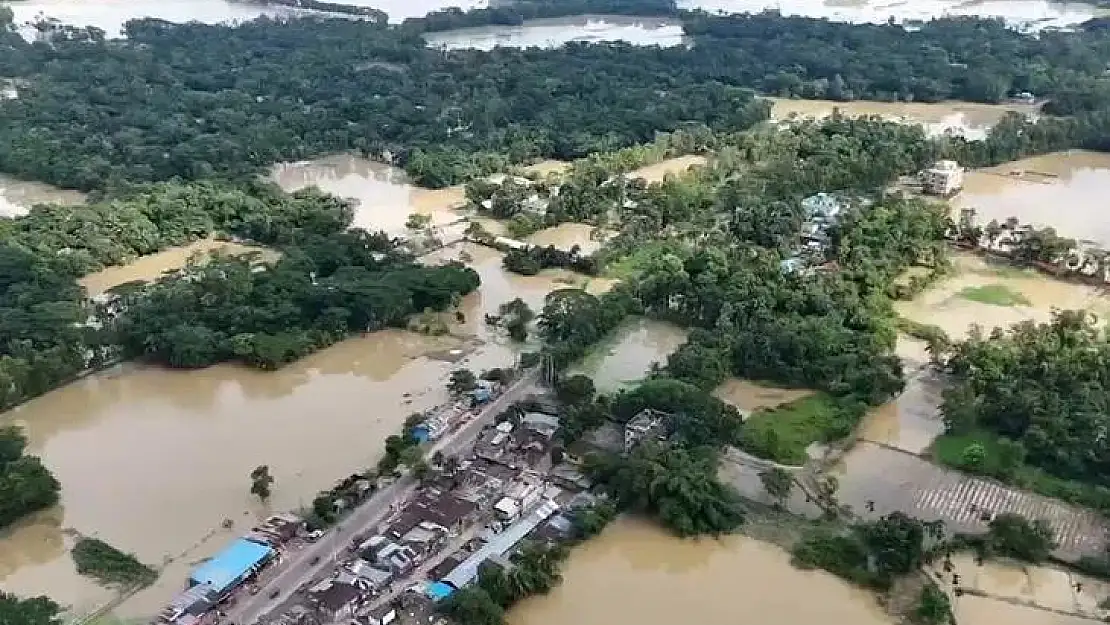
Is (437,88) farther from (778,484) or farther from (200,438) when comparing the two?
(778,484)

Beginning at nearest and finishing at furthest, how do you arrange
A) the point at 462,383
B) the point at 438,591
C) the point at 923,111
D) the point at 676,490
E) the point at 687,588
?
the point at 438,591, the point at 687,588, the point at 676,490, the point at 462,383, the point at 923,111

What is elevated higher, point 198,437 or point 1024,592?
point 198,437

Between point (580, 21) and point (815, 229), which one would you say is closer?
point (815, 229)

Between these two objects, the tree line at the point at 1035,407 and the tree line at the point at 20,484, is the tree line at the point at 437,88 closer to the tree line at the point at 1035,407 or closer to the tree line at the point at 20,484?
the tree line at the point at 1035,407

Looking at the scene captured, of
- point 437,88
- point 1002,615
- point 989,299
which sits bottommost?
point 1002,615

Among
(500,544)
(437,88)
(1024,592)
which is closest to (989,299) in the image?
(1024,592)

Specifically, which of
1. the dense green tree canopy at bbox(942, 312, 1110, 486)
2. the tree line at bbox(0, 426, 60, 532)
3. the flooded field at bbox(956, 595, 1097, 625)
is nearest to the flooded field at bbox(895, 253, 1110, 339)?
the dense green tree canopy at bbox(942, 312, 1110, 486)

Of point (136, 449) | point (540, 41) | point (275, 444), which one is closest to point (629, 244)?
point (275, 444)
